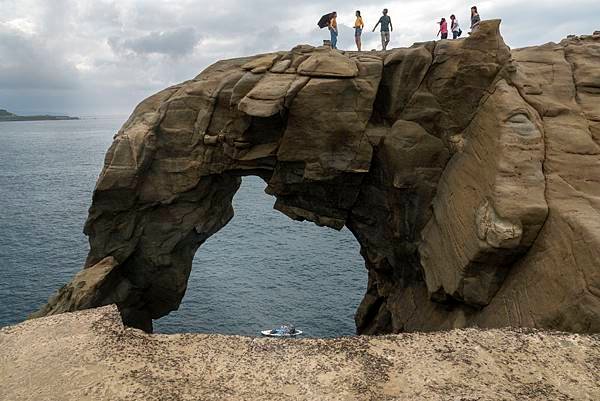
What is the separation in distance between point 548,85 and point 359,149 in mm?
9634

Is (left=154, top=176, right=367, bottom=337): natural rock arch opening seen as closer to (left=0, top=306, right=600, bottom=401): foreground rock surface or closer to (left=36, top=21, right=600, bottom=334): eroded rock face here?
(left=36, top=21, right=600, bottom=334): eroded rock face

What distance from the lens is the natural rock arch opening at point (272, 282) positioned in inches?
1777

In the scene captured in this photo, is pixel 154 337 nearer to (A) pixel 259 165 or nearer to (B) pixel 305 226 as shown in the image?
(A) pixel 259 165

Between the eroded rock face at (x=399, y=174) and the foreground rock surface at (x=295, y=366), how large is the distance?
599cm

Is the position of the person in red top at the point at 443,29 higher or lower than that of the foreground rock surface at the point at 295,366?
higher

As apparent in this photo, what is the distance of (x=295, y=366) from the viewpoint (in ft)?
27.6

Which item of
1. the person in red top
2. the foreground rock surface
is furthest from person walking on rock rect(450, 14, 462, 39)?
the foreground rock surface

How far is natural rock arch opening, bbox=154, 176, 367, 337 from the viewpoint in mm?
45125

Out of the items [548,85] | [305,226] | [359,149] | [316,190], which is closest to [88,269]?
[316,190]

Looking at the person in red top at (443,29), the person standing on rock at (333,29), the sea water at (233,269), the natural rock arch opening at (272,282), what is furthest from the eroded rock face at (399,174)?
the sea water at (233,269)

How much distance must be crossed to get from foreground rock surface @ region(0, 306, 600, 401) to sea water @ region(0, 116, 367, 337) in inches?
1366

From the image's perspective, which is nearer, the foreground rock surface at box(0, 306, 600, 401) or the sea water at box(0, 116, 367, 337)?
the foreground rock surface at box(0, 306, 600, 401)

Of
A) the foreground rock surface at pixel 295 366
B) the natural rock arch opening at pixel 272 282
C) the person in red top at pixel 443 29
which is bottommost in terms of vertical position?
the natural rock arch opening at pixel 272 282

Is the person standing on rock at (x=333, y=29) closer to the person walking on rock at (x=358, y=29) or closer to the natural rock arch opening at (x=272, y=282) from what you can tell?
the person walking on rock at (x=358, y=29)
